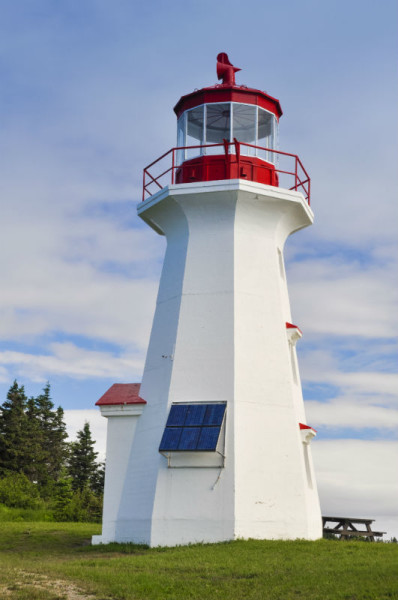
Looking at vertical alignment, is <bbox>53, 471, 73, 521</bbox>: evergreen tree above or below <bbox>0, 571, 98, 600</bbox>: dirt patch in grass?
above

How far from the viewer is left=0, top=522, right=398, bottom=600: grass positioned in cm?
1366

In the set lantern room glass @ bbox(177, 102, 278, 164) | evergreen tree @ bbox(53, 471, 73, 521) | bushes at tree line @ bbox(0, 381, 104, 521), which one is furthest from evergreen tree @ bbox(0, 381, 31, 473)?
lantern room glass @ bbox(177, 102, 278, 164)

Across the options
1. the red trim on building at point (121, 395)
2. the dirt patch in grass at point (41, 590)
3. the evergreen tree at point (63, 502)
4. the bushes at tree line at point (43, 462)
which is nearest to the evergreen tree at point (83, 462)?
the bushes at tree line at point (43, 462)

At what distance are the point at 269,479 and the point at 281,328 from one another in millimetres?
4369

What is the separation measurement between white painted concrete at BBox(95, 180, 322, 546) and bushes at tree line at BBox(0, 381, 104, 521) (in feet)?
41.9

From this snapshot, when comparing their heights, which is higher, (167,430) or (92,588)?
(167,430)

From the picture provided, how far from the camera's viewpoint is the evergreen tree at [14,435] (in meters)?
46.7

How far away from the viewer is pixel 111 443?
2288 centimetres

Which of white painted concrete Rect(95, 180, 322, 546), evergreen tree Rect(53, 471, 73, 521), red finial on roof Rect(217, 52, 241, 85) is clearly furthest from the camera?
evergreen tree Rect(53, 471, 73, 521)

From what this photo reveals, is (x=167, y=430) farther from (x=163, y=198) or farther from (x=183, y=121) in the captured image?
(x=183, y=121)

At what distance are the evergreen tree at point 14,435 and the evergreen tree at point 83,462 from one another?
4.10m

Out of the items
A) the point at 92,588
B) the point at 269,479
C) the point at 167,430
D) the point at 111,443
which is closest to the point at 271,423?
the point at 269,479

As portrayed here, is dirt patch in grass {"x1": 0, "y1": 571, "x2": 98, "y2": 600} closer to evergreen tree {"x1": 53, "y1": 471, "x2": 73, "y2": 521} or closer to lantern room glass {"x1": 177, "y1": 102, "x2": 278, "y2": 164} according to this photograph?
lantern room glass {"x1": 177, "y1": 102, "x2": 278, "y2": 164}

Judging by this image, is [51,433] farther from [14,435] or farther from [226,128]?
[226,128]
